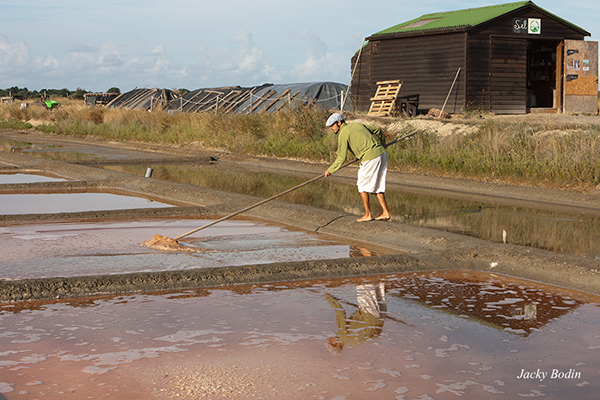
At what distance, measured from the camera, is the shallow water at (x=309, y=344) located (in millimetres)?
3949

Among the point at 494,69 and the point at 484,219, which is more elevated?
the point at 494,69

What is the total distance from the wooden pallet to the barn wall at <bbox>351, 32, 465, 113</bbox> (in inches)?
17.1

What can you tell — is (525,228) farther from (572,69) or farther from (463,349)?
(572,69)

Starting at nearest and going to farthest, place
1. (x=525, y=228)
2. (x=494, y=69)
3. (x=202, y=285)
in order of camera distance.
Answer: (x=202, y=285)
(x=525, y=228)
(x=494, y=69)

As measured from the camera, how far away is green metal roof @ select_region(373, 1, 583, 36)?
26836 mm

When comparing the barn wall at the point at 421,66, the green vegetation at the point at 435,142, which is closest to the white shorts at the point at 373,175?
the green vegetation at the point at 435,142

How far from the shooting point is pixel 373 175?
30.6 ft

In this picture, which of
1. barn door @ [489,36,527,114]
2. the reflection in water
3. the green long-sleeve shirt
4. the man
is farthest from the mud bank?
barn door @ [489,36,527,114]

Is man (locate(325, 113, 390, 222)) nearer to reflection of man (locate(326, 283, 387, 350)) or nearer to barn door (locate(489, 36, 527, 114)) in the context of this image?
reflection of man (locate(326, 283, 387, 350))

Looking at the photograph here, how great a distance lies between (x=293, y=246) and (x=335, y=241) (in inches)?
27.7

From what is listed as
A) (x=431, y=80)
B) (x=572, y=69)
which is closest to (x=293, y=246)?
(x=431, y=80)

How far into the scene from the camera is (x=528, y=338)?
485 cm

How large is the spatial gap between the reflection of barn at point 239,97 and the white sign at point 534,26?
332 inches

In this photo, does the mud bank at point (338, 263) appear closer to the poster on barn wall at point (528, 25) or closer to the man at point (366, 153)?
the man at point (366, 153)
